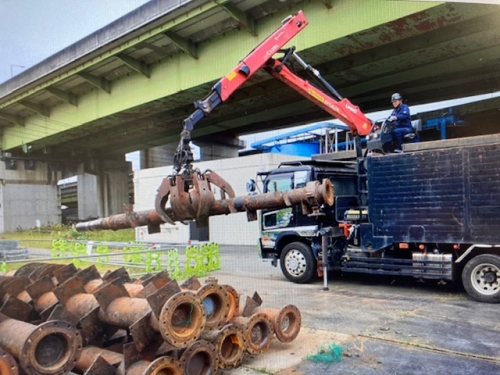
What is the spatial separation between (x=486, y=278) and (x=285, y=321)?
11.5 feet

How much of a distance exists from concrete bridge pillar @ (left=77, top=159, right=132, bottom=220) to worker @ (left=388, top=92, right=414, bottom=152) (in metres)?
4.44

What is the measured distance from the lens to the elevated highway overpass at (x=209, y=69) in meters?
5.85

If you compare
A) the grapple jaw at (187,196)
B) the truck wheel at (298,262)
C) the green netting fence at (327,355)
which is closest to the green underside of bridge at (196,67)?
the grapple jaw at (187,196)

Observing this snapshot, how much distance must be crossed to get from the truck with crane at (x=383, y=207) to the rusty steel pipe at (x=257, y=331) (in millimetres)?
1358

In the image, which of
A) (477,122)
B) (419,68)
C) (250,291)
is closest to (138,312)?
(250,291)

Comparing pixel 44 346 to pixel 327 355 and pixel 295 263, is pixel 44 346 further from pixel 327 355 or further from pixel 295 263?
pixel 295 263

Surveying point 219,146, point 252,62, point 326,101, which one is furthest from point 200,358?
point 326,101

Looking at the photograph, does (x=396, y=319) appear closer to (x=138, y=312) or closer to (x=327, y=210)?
(x=327, y=210)

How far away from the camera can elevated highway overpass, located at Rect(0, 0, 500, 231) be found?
19.2ft

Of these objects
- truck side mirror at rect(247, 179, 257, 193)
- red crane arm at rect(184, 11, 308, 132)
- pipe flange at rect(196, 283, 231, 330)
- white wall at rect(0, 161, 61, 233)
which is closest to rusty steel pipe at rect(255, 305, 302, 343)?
pipe flange at rect(196, 283, 231, 330)

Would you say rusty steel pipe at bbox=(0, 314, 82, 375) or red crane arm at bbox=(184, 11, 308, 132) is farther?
red crane arm at bbox=(184, 11, 308, 132)

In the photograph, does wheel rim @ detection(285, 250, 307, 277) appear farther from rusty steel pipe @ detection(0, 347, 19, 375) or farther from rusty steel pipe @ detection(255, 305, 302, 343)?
rusty steel pipe @ detection(0, 347, 19, 375)

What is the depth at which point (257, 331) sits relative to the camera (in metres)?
4.23

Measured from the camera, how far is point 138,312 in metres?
3.29
